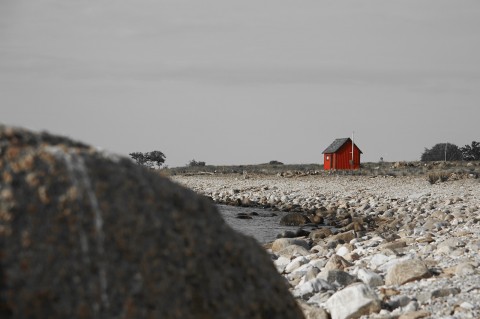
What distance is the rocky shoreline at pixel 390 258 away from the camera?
5027 millimetres

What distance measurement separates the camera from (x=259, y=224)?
59.1 feet

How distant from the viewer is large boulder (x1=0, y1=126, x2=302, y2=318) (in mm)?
2121

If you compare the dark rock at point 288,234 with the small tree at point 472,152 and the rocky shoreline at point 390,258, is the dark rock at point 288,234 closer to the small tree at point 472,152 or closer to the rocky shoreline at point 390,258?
the rocky shoreline at point 390,258

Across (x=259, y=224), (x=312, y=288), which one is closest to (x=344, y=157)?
(x=259, y=224)

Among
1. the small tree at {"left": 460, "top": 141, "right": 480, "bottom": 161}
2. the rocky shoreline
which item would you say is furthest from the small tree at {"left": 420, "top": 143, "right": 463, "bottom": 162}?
the rocky shoreline

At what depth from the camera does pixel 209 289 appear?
2430 millimetres

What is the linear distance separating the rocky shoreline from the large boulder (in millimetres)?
2491

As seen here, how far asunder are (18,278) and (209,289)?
785 mm

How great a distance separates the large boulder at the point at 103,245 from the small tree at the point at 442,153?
59.7m

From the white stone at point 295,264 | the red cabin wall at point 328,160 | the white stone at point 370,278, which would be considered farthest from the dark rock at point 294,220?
the red cabin wall at point 328,160

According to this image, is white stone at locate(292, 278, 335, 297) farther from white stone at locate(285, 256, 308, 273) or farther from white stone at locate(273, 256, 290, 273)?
white stone at locate(273, 256, 290, 273)

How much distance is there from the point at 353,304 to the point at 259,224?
43.0 feet

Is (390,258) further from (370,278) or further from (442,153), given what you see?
(442,153)

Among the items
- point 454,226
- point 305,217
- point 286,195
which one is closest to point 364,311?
point 454,226
